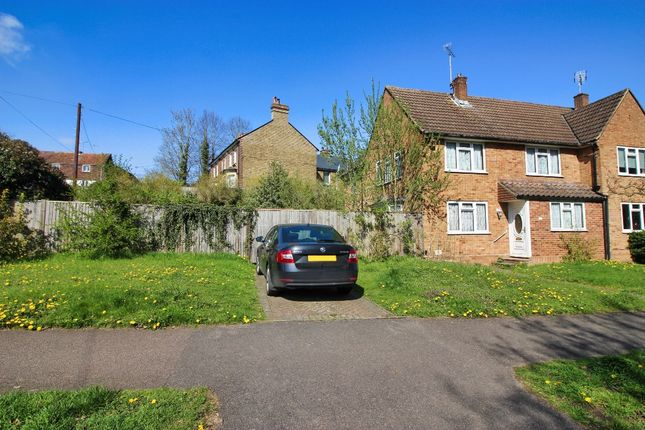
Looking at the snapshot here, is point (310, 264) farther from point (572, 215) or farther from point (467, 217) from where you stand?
point (572, 215)

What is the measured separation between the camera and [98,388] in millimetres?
3381

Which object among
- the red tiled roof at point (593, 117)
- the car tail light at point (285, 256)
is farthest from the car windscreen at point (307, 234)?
the red tiled roof at point (593, 117)

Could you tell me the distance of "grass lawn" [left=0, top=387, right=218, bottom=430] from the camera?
2834 millimetres

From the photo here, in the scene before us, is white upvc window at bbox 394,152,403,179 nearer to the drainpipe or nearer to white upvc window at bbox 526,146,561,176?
white upvc window at bbox 526,146,561,176

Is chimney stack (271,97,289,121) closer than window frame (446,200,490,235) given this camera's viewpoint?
No

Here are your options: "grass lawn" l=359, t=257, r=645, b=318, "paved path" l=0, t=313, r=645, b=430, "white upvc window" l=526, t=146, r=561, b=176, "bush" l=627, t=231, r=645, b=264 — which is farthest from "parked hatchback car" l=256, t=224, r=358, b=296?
"bush" l=627, t=231, r=645, b=264

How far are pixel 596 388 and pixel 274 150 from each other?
103ft

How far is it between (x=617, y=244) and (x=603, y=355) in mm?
16288

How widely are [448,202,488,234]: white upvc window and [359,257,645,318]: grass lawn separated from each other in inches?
208

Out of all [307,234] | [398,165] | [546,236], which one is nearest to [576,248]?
[546,236]

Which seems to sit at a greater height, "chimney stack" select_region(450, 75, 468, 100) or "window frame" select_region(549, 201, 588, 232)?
"chimney stack" select_region(450, 75, 468, 100)

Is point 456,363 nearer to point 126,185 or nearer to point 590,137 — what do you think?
point 126,185

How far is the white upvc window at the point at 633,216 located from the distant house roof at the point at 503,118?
12.6ft

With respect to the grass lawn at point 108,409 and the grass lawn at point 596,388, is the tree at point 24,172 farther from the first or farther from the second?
the grass lawn at point 596,388
